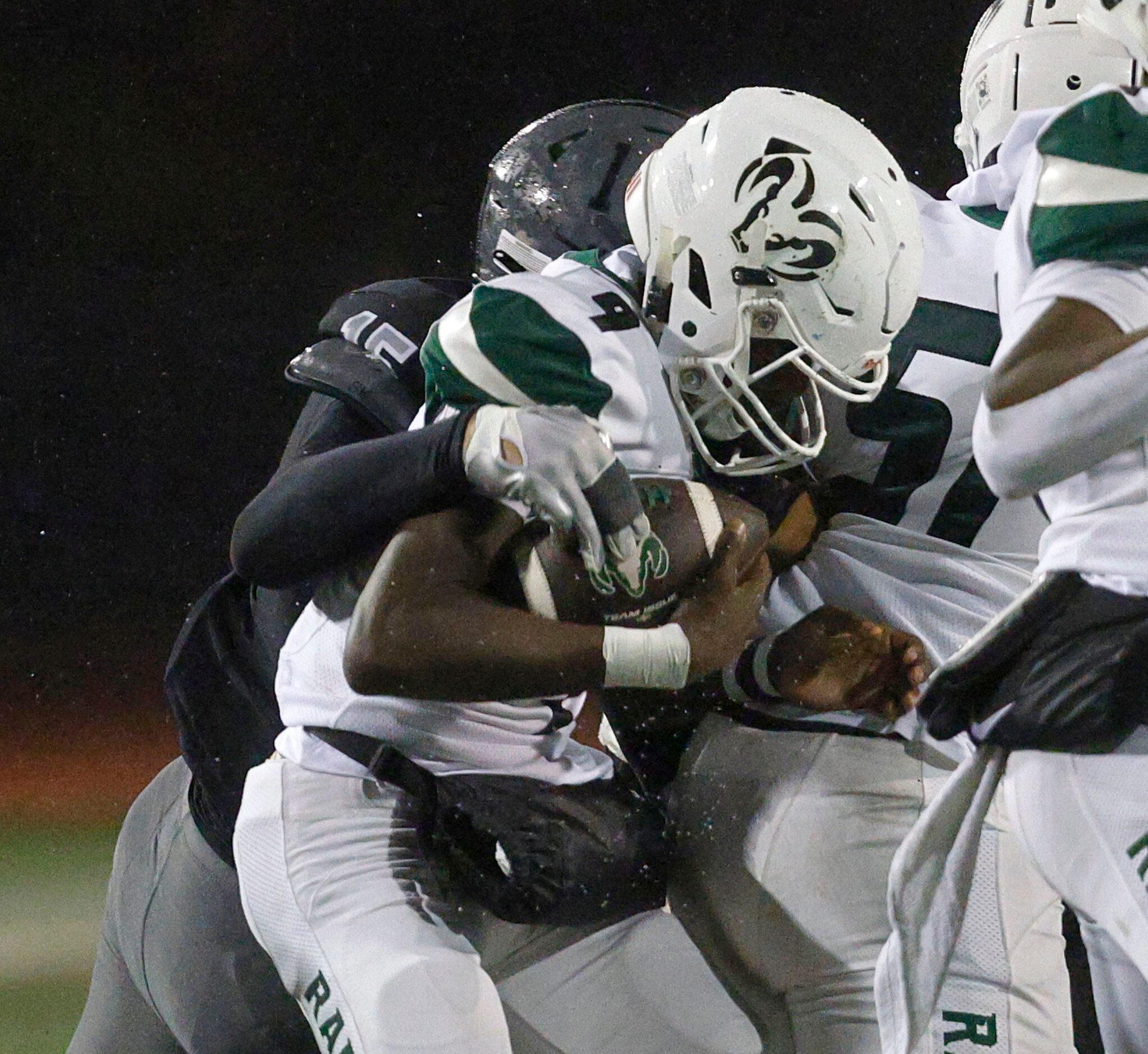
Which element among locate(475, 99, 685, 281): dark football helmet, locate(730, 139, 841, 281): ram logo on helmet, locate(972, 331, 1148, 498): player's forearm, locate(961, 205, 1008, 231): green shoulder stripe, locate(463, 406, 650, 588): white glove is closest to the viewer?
locate(972, 331, 1148, 498): player's forearm

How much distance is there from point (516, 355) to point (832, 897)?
728 mm

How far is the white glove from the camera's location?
1.47 meters

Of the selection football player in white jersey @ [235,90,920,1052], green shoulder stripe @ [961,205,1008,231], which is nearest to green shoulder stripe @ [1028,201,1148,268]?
football player in white jersey @ [235,90,920,1052]

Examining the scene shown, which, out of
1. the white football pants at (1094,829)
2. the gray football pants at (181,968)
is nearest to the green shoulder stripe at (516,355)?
Result: the white football pants at (1094,829)

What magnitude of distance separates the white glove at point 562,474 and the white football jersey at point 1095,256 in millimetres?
373

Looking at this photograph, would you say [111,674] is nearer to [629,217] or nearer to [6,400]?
[6,400]

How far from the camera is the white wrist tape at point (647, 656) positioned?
1.57 meters

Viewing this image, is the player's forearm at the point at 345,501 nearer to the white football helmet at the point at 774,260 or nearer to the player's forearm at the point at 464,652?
the player's forearm at the point at 464,652

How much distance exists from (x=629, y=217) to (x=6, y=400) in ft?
5.42

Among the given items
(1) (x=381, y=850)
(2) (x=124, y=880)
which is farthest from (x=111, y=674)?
(1) (x=381, y=850)

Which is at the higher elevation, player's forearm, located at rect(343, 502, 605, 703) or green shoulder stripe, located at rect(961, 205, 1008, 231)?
green shoulder stripe, located at rect(961, 205, 1008, 231)

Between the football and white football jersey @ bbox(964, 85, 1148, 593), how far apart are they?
37cm

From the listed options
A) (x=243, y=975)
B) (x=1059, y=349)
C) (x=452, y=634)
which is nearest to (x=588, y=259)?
(x=452, y=634)

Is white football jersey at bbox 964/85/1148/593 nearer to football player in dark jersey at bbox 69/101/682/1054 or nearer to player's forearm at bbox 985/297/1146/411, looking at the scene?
player's forearm at bbox 985/297/1146/411
